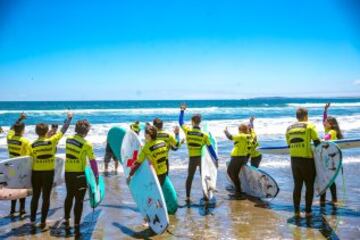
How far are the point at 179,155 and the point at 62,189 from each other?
231 inches

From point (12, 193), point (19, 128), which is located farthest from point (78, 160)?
point (12, 193)

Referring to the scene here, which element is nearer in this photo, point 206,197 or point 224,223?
point 224,223

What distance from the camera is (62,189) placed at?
9344 mm

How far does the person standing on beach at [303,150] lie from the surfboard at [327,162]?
0.31 feet

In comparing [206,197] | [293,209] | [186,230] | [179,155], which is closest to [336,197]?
[293,209]

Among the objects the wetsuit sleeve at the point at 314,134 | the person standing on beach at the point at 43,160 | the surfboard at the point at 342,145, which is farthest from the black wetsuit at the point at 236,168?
the person standing on beach at the point at 43,160

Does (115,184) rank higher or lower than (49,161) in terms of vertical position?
lower

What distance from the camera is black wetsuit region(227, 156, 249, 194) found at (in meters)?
8.48

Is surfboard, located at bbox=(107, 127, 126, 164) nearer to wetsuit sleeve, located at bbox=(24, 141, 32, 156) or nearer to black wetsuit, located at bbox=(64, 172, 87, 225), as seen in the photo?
wetsuit sleeve, located at bbox=(24, 141, 32, 156)

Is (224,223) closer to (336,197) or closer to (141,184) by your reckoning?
(141,184)

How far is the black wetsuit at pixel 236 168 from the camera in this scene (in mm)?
8484

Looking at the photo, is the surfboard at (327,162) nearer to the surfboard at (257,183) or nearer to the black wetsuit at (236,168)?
the surfboard at (257,183)

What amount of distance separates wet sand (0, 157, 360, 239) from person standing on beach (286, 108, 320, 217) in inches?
22.2

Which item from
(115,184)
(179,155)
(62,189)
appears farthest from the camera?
(179,155)
